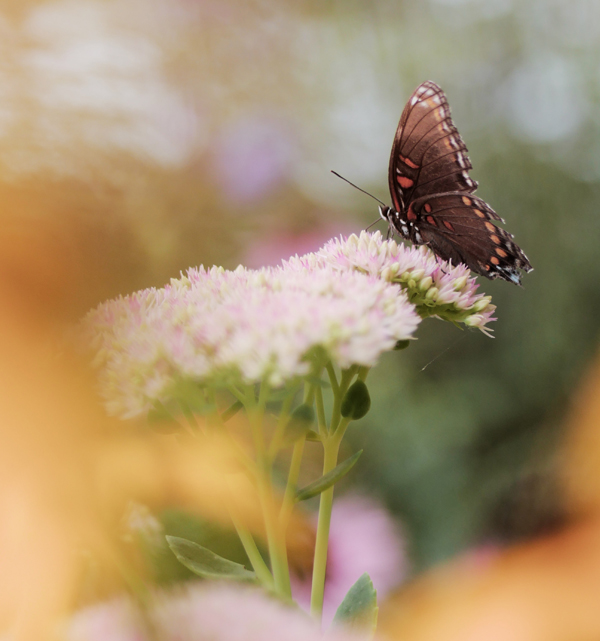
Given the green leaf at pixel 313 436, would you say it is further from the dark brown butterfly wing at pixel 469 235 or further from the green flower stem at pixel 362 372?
the dark brown butterfly wing at pixel 469 235

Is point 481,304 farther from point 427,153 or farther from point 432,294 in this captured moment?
point 427,153

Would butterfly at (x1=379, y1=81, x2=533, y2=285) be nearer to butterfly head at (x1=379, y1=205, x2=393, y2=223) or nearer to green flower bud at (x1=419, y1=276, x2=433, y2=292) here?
butterfly head at (x1=379, y1=205, x2=393, y2=223)

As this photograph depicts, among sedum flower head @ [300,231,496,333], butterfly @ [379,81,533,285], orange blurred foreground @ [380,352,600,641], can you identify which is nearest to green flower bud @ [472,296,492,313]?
sedum flower head @ [300,231,496,333]

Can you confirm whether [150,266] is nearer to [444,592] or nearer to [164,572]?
[164,572]

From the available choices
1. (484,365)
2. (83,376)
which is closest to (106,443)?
(83,376)

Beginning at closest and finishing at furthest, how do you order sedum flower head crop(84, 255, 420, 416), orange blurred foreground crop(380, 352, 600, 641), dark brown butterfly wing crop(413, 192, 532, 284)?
1. sedum flower head crop(84, 255, 420, 416)
2. dark brown butterfly wing crop(413, 192, 532, 284)
3. orange blurred foreground crop(380, 352, 600, 641)

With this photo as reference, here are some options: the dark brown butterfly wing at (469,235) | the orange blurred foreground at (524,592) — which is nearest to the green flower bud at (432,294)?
the dark brown butterfly wing at (469,235)

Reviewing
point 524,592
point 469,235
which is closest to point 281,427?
point 469,235
